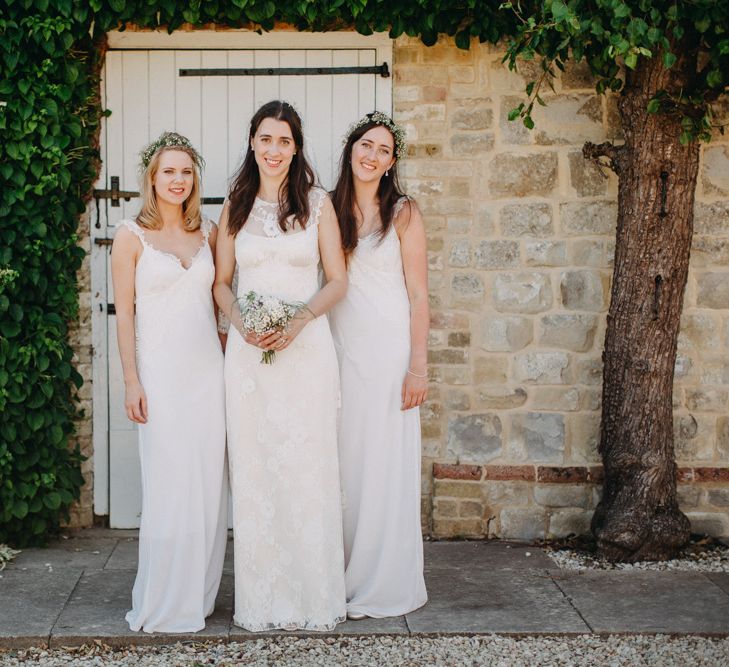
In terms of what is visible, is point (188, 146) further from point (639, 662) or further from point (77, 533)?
point (639, 662)

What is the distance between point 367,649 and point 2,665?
1392 millimetres

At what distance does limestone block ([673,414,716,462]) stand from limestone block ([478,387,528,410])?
84cm

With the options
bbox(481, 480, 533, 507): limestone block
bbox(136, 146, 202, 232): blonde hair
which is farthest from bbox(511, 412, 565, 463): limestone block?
bbox(136, 146, 202, 232): blonde hair

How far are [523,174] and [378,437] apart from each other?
1818 mm

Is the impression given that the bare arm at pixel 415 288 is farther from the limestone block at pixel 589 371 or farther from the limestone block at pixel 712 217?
the limestone block at pixel 712 217

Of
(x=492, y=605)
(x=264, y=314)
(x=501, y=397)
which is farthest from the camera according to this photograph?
(x=501, y=397)

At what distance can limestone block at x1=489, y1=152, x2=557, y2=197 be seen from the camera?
510 centimetres

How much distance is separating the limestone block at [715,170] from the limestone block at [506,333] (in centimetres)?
118

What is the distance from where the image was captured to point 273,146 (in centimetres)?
386

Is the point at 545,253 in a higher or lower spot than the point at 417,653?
higher

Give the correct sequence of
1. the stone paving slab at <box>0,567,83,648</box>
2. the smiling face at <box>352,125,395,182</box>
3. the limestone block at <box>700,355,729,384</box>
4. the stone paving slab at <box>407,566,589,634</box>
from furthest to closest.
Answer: the limestone block at <box>700,355,729,384</box>, the smiling face at <box>352,125,395,182</box>, the stone paving slab at <box>407,566,589,634</box>, the stone paving slab at <box>0,567,83,648</box>

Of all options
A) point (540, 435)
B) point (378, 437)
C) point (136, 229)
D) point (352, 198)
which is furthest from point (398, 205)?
point (540, 435)

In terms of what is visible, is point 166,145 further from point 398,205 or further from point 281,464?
point 281,464

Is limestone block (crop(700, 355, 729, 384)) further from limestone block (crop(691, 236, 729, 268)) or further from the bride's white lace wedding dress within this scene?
the bride's white lace wedding dress
